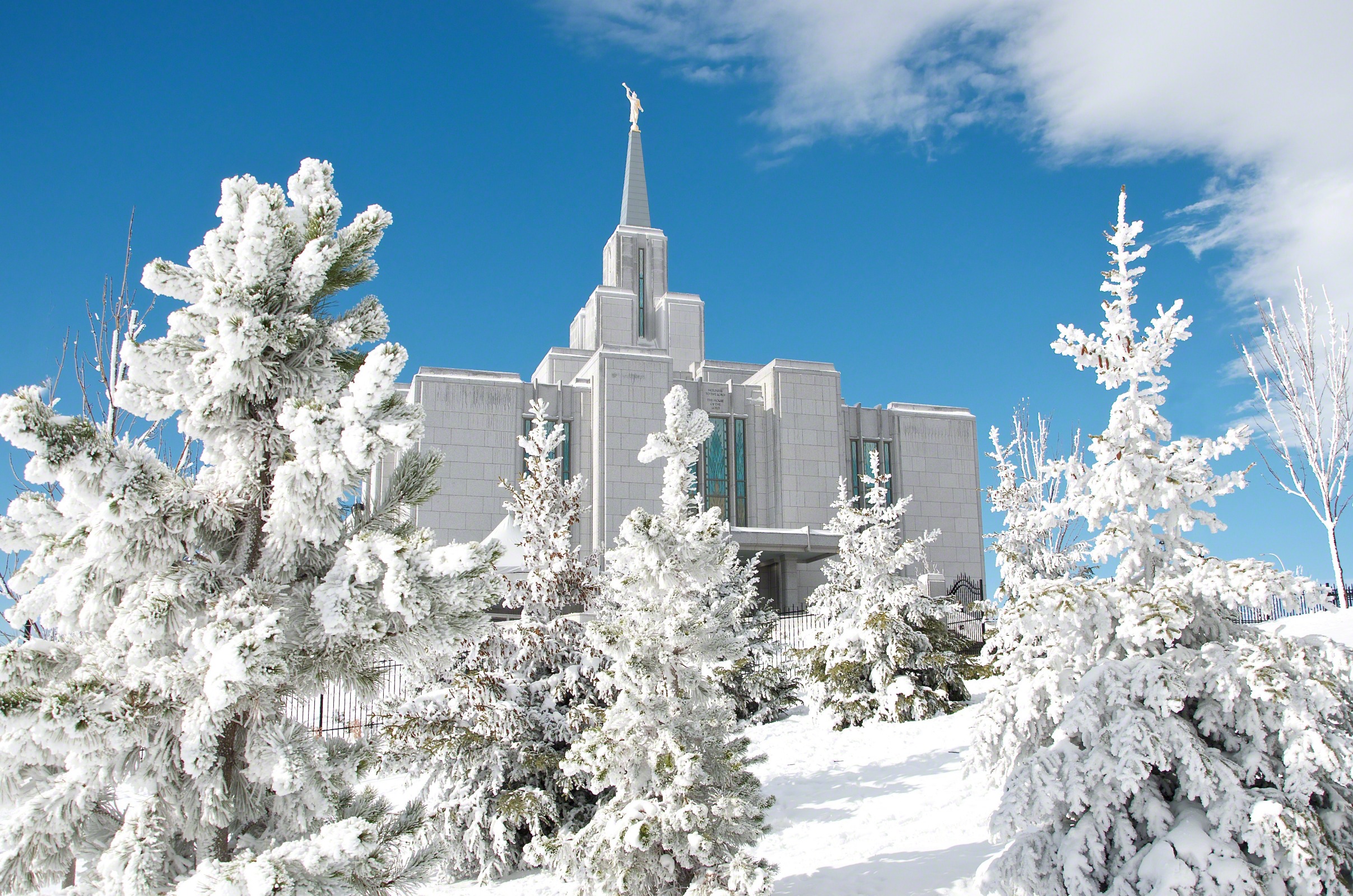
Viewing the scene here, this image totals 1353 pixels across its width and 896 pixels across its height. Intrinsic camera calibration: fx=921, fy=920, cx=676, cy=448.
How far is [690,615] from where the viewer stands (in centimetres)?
809

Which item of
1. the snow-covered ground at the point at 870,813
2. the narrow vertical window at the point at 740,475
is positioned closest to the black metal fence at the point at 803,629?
the snow-covered ground at the point at 870,813

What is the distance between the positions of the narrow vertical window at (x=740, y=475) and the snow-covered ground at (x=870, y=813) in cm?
2307

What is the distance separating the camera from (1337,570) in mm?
20719

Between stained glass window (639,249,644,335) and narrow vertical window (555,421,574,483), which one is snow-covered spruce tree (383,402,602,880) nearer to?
narrow vertical window (555,421,574,483)

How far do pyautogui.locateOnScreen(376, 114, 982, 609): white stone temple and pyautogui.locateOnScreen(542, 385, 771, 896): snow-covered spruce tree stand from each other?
81.3 ft

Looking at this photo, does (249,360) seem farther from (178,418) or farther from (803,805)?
(803,805)

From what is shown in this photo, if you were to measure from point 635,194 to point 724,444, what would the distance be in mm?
17555

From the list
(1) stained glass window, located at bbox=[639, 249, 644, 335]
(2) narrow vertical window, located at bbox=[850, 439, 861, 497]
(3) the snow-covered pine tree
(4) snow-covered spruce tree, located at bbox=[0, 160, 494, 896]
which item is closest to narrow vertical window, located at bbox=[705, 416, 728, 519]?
(2) narrow vertical window, located at bbox=[850, 439, 861, 497]

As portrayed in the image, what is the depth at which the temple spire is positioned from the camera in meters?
49.5

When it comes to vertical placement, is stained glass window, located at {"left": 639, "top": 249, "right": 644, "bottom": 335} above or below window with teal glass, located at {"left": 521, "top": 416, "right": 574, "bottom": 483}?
above

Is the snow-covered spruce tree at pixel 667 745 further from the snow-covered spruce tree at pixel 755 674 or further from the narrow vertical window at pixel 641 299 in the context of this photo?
the narrow vertical window at pixel 641 299

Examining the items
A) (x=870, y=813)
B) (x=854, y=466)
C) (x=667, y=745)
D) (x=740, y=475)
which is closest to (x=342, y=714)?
(x=870, y=813)

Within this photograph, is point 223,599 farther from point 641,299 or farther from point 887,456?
point 641,299

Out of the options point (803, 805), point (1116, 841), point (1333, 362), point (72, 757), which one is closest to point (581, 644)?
point (803, 805)
